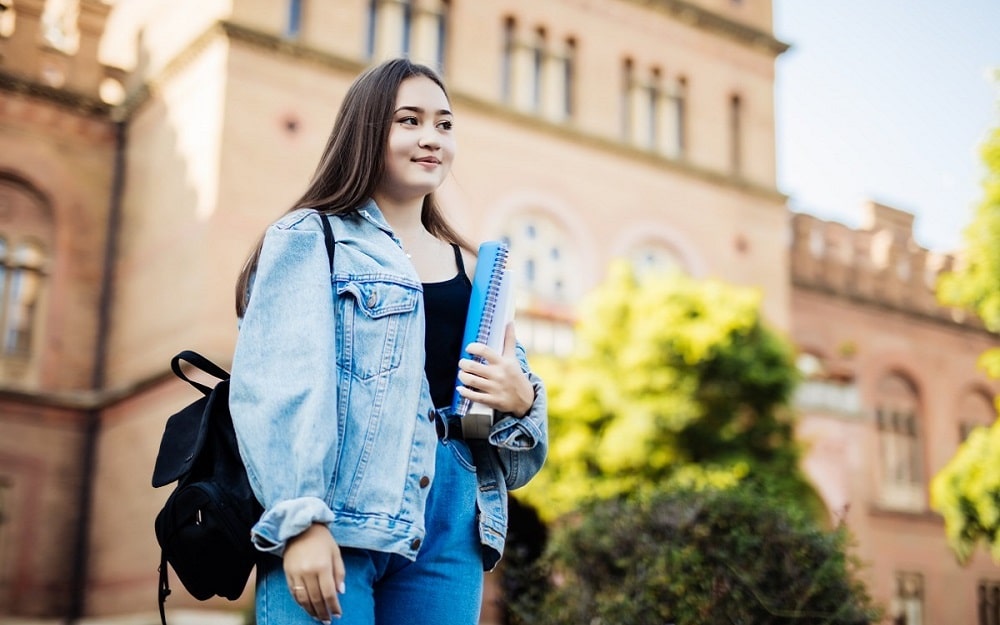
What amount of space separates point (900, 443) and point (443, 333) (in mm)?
23702

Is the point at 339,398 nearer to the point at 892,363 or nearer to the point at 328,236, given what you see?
the point at 328,236

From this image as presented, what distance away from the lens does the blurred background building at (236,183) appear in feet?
49.6

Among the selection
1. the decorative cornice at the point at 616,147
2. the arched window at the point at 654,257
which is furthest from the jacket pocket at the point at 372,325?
the arched window at the point at 654,257

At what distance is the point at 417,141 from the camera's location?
2508 mm

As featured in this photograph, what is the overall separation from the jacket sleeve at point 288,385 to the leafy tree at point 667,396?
1229 cm

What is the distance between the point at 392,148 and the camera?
2.51 metres

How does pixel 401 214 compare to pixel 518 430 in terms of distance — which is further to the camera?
pixel 401 214

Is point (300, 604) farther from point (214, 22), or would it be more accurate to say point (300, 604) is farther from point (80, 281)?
point (80, 281)

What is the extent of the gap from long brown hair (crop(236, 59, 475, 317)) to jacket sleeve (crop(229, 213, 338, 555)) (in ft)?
0.51

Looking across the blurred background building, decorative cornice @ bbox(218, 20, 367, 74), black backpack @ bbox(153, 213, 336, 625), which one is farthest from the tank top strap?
decorative cornice @ bbox(218, 20, 367, 74)

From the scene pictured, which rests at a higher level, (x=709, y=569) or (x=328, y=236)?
(x=328, y=236)

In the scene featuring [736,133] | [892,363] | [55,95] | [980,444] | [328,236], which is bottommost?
[328,236]

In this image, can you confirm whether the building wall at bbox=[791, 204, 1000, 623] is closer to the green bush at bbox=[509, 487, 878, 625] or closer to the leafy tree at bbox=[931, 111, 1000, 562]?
the leafy tree at bbox=[931, 111, 1000, 562]

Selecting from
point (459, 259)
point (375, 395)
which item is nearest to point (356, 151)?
point (459, 259)
